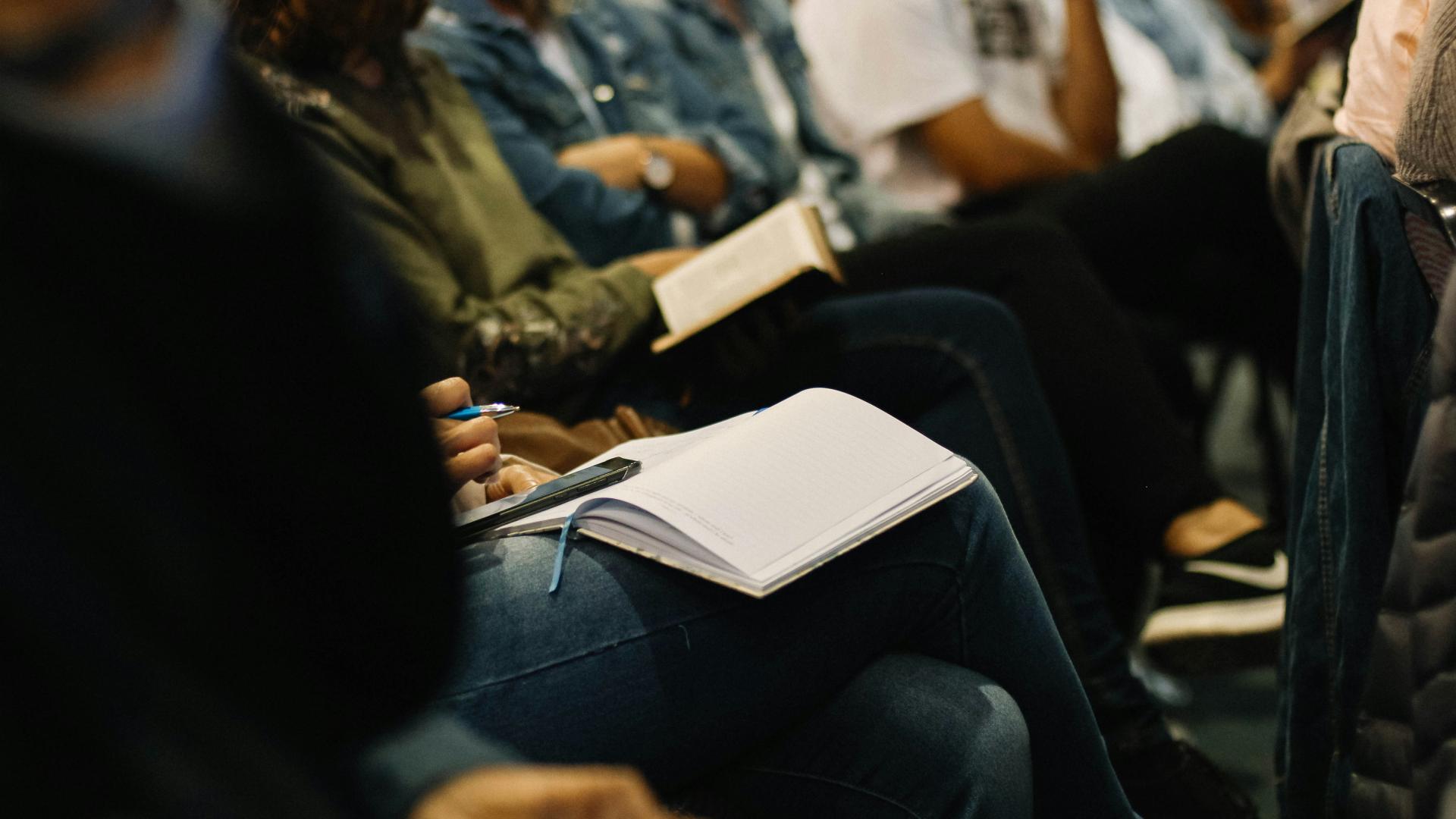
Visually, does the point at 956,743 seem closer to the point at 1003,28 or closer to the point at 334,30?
the point at 334,30

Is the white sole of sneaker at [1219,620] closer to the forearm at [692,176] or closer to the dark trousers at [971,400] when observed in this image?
the dark trousers at [971,400]

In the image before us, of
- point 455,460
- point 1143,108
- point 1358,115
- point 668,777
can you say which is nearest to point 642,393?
point 455,460

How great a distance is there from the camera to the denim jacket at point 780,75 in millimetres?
1943

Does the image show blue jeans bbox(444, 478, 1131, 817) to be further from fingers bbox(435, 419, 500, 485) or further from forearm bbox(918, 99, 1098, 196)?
forearm bbox(918, 99, 1098, 196)

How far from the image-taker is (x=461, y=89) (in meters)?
1.42

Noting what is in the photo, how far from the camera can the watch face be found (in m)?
1.63

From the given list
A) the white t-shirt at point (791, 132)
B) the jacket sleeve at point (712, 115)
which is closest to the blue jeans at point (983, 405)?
the jacket sleeve at point (712, 115)

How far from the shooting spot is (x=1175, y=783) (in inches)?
41.8

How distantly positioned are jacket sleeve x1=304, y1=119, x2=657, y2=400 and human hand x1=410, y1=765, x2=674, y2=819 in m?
0.64

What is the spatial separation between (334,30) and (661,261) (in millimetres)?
451

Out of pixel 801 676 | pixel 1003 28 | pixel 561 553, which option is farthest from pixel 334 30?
pixel 1003 28

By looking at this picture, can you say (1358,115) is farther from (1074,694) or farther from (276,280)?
(276,280)

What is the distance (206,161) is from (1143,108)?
247 centimetres

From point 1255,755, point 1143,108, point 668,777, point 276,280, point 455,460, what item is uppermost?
point 276,280
